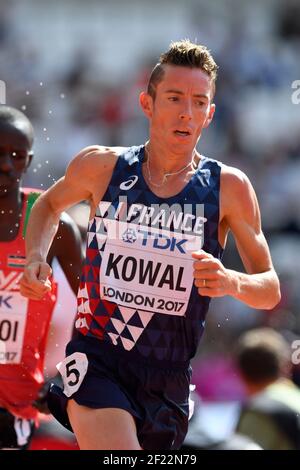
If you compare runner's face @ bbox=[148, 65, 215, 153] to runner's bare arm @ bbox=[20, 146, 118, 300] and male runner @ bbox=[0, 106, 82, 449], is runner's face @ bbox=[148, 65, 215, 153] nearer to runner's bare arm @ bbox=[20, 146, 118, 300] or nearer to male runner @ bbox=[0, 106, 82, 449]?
runner's bare arm @ bbox=[20, 146, 118, 300]

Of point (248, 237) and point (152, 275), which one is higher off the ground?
point (248, 237)

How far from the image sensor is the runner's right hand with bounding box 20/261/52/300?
4457 mm

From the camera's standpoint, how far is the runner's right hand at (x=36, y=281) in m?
4.46

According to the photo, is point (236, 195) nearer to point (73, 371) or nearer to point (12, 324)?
point (73, 371)

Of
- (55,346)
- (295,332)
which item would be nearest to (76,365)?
(55,346)

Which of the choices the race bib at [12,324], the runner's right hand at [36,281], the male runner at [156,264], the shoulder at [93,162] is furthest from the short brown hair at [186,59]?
the race bib at [12,324]

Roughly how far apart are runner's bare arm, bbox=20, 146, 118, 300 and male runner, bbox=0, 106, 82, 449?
2.92ft

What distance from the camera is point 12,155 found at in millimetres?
6109

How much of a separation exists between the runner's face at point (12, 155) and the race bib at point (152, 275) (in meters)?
1.53

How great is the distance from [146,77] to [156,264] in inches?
411

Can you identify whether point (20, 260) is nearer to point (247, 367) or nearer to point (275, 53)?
point (247, 367)

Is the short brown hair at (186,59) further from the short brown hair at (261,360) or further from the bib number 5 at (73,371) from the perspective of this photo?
the short brown hair at (261,360)

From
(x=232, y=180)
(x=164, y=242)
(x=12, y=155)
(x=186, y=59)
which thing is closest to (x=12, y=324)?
(x=12, y=155)
